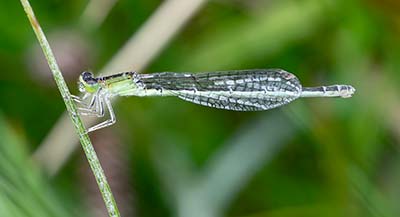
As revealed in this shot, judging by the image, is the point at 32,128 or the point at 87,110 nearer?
the point at 87,110

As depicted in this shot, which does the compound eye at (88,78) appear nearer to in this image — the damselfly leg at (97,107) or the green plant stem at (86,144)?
the damselfly leg at (97,107)

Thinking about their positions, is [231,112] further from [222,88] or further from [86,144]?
[86,144]

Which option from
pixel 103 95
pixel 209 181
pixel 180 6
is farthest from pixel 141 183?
pixel 103 95

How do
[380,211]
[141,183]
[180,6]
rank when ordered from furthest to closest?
1. [141,183]
2. [180,6]
3. [380,211]

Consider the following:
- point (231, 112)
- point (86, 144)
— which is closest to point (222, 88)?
point (231, 112)

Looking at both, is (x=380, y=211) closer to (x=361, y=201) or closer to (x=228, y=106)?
(x=361, y=201)

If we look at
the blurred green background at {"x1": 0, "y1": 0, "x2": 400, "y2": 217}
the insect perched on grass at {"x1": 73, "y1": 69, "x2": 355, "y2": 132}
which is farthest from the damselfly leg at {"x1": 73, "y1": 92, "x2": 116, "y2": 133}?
the blurred green background at {"x1": 0, "y1": 0, "x2": 400, "y2": 217}
